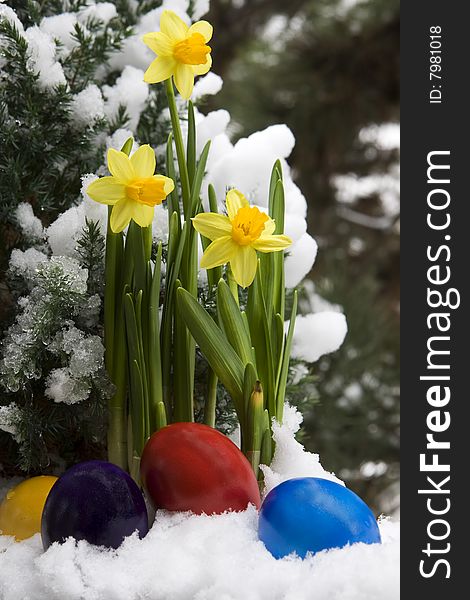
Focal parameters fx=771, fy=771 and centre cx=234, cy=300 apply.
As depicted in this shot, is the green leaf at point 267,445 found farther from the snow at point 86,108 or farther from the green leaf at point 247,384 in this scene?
the snow at point 86,108

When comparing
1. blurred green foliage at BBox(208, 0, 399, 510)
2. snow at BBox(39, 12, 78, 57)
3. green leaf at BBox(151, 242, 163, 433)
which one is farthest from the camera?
blurred green foliage at BBox(208, 0, 399, 510)

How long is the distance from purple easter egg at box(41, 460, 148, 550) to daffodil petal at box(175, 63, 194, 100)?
224 mm

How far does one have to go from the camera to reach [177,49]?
0.45 metres

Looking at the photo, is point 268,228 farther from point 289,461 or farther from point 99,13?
point 99,13

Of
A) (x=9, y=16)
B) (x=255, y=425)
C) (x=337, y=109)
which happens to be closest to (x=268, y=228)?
(x=255, y=425)

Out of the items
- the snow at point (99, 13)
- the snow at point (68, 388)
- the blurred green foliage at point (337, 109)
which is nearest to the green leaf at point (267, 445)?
the snow at point (68, 388)

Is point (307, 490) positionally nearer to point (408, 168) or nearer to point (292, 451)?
point (292, 451)

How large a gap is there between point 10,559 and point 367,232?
1.71 m

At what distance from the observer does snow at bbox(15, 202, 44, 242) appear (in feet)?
1.60

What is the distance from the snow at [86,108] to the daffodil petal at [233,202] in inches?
5.7

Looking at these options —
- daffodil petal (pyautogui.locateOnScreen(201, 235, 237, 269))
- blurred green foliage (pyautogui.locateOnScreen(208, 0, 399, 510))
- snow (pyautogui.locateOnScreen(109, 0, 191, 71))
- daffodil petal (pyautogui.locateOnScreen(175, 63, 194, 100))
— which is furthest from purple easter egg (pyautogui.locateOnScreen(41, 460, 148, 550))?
blurred green foliage (pyautogui.locateOnScreen(208, 0, 399, 510))

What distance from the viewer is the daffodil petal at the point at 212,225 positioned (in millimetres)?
422

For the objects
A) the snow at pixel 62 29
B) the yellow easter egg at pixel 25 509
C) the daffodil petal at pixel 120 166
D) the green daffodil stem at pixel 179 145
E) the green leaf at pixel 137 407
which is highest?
the snow at pixel 62 29

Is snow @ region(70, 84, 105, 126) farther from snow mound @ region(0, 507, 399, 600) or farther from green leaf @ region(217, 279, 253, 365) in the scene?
snow mound @ region(0, 507, 399, 600)
